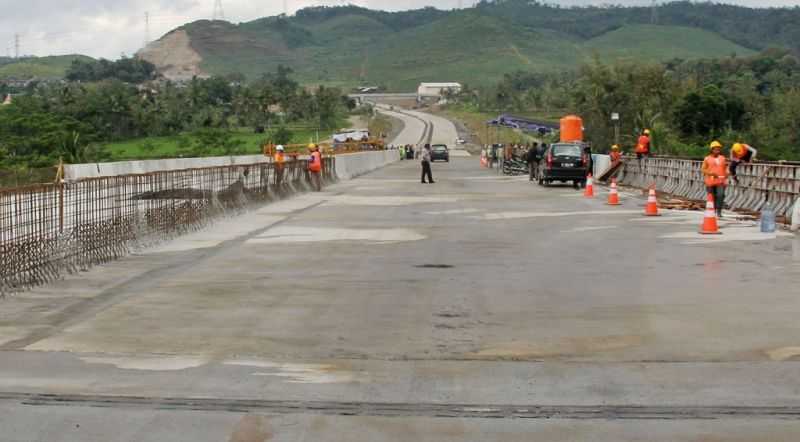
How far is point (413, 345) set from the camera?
1055cm

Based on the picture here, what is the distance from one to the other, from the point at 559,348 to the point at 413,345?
1.35 m

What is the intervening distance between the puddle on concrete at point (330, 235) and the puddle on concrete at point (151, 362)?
10.8 meters

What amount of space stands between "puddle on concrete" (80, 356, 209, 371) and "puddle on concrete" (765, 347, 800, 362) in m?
4.96

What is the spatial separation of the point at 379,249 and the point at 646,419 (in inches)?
464

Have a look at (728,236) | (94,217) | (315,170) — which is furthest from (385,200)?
(94,217)

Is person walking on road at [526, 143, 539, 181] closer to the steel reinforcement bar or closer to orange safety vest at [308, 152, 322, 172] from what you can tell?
orange safety vest at [308, 152, 322, 172]

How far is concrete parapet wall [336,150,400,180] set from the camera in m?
57.1

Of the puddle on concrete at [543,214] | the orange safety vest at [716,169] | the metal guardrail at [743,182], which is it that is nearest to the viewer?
the orange safety vest at [716,169]

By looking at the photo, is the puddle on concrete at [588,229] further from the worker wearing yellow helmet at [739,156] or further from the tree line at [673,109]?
the tree line at [673,109]

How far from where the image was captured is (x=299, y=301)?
13328 mm

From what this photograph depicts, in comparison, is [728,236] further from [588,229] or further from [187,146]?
[187,146]

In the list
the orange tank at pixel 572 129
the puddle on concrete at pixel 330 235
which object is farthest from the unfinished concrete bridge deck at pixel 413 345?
the orange tank at pixel 572 129

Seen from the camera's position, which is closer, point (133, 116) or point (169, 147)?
point (169, 147)

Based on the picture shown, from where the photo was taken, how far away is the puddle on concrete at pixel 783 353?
32.2ft
